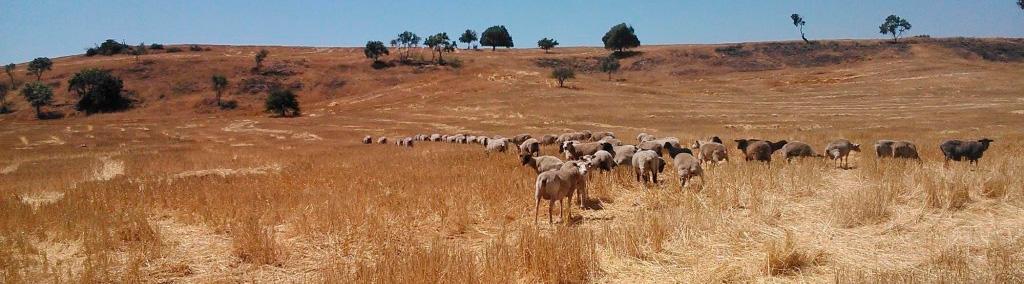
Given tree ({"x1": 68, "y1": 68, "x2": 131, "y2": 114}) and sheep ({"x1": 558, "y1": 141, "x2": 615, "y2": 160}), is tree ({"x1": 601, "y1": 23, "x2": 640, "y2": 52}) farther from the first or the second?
sheep ({"x1": 558, "y1": 141, "x2": 615, "y2": 160})

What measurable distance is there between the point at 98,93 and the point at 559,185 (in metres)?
100

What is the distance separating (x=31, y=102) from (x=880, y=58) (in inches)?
5761

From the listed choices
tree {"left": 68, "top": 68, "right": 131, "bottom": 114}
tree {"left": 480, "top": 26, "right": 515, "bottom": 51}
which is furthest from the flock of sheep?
tree {"left": 480, "top": 26, "right": 515, "bottom": 51}

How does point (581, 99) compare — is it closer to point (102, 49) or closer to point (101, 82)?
point (101, 82)

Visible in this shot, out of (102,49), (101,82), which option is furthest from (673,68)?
(102,49)

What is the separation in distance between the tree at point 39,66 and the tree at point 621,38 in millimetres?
110951

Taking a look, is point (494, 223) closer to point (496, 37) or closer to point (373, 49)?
point (373, 49)

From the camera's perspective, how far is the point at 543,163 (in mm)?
14859

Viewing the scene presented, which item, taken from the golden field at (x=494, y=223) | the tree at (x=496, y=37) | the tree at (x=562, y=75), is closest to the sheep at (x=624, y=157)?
the golden field at (x=494, y=223)

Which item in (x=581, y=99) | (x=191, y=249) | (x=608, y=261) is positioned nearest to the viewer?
(x=608, y=261)

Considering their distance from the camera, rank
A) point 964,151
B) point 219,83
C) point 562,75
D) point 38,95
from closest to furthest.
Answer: point 964,151, point 562,75, point 38,95, point 219,83

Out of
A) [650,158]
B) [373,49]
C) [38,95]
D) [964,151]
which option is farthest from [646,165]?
[373,49]

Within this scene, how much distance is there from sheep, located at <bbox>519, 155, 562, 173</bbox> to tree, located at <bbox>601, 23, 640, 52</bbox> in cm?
11644

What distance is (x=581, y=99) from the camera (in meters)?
65.4
